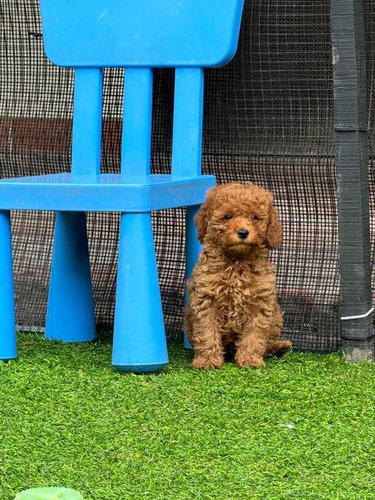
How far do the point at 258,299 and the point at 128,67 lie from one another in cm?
132

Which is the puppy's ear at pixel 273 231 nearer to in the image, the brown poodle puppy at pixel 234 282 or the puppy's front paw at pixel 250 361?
the brown poodle puppy at pixel 234 282

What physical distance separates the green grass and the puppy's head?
51 cm

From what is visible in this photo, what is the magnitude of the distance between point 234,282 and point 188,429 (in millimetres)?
922

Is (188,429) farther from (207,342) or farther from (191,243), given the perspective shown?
(191,243)

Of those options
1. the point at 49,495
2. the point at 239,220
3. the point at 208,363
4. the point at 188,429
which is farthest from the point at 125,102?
the point at 49,495

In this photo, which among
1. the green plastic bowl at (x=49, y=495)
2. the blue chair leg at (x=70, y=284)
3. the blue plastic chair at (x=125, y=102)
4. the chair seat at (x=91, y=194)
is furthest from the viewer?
the blue chair leg at (x=70, y=284)

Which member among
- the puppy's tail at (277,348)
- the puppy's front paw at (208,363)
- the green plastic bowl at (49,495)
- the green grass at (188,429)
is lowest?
the green grass at (188,429)

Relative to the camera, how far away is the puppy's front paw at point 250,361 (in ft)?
13.8

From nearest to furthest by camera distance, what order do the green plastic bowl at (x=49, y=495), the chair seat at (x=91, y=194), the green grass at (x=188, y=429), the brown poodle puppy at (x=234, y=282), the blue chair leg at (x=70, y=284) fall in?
the green plastic bowl at (x=49, y=495) → the green grass at (x=188, y=429) → the chair seat at (x=91, y=194) → the brown poodle puppy at (x=234, y=282) → the blue chair leg at (x=70, y=284)

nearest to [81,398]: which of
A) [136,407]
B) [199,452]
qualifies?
[136,407]

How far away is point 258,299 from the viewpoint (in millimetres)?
4266

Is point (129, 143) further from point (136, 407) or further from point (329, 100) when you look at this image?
point (136, 407)

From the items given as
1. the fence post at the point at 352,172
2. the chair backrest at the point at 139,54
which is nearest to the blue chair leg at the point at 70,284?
the chair backrest at the point at 139,54

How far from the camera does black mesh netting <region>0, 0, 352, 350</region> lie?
4.79 m
